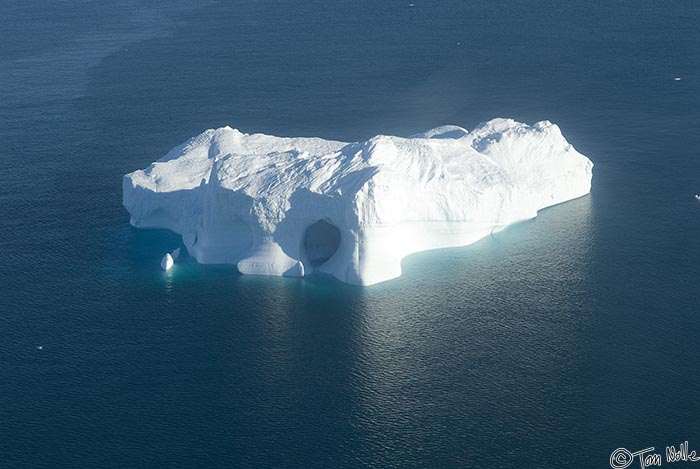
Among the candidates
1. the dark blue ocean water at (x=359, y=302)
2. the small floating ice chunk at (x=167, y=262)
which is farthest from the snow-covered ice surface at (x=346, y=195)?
the small floating ice chunk at (x=167, y=262)

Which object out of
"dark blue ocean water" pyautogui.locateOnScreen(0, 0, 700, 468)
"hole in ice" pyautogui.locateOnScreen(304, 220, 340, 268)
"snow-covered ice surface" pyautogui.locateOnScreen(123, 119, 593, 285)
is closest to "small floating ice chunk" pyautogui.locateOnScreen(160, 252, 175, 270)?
"dark blue ocean water" pyautogui.locateOnScreen(0, 0, 700, 468)

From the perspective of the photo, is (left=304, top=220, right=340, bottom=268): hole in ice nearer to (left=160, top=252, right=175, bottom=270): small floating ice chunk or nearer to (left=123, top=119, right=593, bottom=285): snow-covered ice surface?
(left=123, top=119, right=593, bottom=285): snow-covered ice surface

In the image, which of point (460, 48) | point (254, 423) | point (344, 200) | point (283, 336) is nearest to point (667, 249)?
point (344, 200)

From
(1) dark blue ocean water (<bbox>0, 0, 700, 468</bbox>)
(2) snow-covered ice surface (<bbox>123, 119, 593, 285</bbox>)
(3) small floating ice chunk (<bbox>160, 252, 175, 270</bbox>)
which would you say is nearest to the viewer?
(1) dark blue ocean water (<bbox>0, 0, 700, 468</bbox>)

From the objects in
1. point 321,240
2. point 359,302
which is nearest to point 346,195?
point 321,240

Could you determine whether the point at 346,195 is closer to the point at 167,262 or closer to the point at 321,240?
the point at 321,240

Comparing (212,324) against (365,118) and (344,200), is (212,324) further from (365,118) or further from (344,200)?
(365,118)

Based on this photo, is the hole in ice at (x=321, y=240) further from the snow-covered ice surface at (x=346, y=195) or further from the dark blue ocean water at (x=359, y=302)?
the dark blue ocean water at (x=359, y=302)
